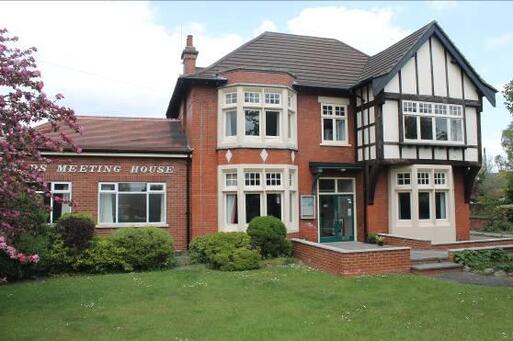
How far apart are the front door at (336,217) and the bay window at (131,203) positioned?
21.1 ft

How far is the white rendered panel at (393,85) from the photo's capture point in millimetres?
17781

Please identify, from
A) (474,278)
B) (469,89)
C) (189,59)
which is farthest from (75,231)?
(469,89)

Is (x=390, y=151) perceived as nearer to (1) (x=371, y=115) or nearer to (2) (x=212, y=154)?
(1) (x=371, y=115)

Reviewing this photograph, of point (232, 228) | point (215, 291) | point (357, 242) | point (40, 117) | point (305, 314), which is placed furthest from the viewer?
point (357, 242)

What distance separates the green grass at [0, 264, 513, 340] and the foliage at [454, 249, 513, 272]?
2.60 metres

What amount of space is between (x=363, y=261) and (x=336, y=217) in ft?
21.4

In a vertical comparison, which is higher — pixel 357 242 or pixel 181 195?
pixel 181 195

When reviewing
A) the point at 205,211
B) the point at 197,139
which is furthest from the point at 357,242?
the point at 197,139

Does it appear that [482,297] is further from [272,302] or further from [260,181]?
[260,181]

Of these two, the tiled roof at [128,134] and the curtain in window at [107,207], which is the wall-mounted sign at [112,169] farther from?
the curtain in window at [107,207]

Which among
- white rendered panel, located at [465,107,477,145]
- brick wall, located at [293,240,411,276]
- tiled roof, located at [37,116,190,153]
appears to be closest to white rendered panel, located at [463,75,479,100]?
white rendered panel, located at [465,107,477,145]

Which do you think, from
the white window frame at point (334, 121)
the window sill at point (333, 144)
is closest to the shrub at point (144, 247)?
the window sill at point (333, 144)

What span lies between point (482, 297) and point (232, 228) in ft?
30.3

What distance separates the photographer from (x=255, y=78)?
56.5 ft
